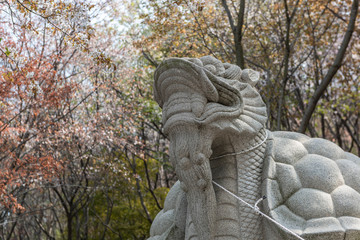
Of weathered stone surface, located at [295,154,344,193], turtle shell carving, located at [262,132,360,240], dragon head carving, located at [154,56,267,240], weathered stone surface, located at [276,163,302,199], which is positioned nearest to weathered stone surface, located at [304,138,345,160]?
turtle shell carving, located at [262,132,360,240]

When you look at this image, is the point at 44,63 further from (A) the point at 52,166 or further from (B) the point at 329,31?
(B) the point at 329,31

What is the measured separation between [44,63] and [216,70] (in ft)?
19.1

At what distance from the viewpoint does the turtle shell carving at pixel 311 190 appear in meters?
2.81

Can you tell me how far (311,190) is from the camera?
9.84ft

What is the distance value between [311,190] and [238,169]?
1.76ft

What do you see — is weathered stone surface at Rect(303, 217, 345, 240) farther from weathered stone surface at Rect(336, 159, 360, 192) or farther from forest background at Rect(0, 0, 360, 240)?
forest background at Rect(0, 0, 360, 240)

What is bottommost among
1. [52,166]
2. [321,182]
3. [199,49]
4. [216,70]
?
[321,182]

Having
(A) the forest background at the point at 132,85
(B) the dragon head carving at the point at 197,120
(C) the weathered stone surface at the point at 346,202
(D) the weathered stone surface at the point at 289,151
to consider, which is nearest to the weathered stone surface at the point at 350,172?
(C) the weathered stone surface at the point at 346,202

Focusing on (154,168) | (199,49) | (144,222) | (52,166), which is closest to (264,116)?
(52,166)

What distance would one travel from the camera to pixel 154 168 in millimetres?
13070

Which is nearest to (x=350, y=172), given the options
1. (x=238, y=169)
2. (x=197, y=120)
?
(x=238, y=169)

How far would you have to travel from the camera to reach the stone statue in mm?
2908

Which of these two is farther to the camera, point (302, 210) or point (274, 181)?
point (274, 181)

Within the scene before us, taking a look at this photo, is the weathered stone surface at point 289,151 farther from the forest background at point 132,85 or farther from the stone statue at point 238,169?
the forest background at point 132,85
